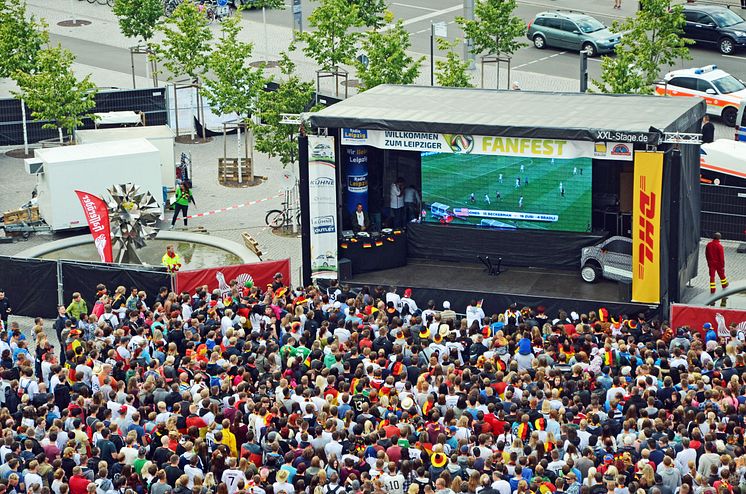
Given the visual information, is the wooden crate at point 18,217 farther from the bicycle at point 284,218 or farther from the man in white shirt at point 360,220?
the man in white shirt at point 360,220

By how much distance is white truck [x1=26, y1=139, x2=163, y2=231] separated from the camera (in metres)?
39.0

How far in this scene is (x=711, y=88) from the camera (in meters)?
45.2

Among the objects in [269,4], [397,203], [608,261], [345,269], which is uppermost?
[269,4]

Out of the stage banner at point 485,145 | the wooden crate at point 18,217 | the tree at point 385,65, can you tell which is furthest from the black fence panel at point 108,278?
the tree at point 385,65

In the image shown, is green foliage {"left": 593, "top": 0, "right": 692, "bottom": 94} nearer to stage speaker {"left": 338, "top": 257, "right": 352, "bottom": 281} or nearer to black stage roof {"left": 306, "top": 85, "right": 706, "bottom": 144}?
black stage roof {"left": 306, "top": 85, "right": 706, "bottom": 144}

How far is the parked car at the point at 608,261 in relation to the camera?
3228 cm

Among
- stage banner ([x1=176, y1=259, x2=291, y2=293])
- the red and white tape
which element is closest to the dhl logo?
stage banner ([x1=176, y1=259, x2=291, y2=293])

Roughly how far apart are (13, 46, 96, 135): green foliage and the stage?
41.1 ft

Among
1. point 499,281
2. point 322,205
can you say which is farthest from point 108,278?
point 499,281

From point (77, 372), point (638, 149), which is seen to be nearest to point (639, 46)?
point (638, 149)

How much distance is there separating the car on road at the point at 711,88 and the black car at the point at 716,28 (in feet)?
17.0

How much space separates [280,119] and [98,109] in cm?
834

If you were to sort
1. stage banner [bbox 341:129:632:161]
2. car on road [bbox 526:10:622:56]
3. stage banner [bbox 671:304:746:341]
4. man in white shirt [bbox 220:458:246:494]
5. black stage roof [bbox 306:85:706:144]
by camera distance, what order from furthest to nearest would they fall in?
car on road [bbox 526:10:622:56] < stage banner [bbox 341:129:632:161] < black stage roof [bbox 306:85:706:144] < stage banner [bbox 671:304:746:341] < man in white shirt [bbox 220:458:246:494]

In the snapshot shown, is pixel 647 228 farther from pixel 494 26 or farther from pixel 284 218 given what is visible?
pixel 494 26
